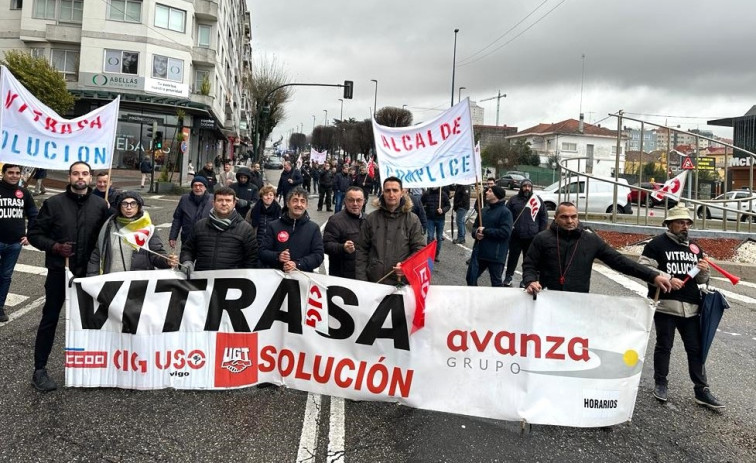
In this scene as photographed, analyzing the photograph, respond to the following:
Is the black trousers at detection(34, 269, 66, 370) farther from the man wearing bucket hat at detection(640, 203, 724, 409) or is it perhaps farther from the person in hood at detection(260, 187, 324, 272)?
the man wearing bucket hat at detection(640, 203, 724, 409)

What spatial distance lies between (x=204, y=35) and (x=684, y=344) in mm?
39185

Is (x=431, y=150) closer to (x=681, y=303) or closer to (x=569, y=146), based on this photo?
(x=681, y=303)

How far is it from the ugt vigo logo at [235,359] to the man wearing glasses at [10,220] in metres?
3.14

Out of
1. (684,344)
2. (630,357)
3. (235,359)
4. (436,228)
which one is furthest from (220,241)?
(436,228)

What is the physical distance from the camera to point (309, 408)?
4.29 metres

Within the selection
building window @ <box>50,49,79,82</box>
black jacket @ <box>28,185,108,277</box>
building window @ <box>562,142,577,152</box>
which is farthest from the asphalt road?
building window @ <box>562,142,577,152</box>

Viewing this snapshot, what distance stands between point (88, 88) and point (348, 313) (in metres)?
33.6

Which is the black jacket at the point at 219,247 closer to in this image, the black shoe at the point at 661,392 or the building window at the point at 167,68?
the black shoe at the point at 661,392

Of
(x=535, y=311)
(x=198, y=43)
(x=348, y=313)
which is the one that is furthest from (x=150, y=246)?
(x=198, y=43)

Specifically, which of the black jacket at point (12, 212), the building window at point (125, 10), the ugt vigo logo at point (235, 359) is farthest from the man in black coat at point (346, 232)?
the building window at point (125, 10)

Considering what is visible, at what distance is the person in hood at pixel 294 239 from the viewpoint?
4.98m

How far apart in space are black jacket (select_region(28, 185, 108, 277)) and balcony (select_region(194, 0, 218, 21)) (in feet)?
116

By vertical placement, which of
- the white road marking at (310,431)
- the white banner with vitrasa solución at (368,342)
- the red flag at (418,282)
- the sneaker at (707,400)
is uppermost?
the red flag at (418,282)

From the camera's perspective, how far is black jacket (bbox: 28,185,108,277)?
14.8 ft
